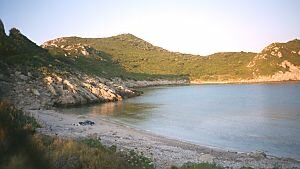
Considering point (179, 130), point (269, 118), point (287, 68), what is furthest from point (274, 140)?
point (287, 68)

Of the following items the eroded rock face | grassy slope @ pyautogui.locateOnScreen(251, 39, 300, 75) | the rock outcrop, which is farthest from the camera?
grassy slope @ pyautogui.locateOnScreen(251, 39, 300, 75)

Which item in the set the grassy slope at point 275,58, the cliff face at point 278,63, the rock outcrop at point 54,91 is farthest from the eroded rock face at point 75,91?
the grassy slope at point 275,58

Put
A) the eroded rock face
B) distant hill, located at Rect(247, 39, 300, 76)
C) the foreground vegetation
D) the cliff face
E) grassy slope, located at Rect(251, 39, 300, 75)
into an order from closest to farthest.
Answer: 1. the foreground vegetation
2. the eroded rock face
3. the cliff face
4. distant hill, located at Rect(247, 39, 300, 76)
5. grassy slope, located at Rect(251, 39, 300, 75)

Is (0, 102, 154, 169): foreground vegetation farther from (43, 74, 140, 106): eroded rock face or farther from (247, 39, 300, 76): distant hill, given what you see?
(247, 39, 300, 76): distant hill

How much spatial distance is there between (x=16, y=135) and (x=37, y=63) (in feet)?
217

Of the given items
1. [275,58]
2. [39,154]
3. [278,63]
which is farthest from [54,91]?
[275,58]

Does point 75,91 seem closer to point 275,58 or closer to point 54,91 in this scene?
point 54,91

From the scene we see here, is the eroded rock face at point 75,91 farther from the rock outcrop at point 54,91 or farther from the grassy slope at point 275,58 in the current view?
the grassy slope at point 275,58

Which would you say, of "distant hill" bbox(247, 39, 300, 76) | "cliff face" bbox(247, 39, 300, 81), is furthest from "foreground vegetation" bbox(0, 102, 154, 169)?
"distant hill" bbox(247, 39, 300, 76)

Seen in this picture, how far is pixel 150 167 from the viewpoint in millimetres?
12172

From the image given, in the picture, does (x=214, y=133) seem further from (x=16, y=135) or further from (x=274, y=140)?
(x=16, y=135)

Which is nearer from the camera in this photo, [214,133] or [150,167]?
[150,167]

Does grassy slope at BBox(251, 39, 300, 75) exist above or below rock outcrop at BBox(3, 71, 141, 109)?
above

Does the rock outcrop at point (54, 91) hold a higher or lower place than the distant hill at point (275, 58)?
lower
